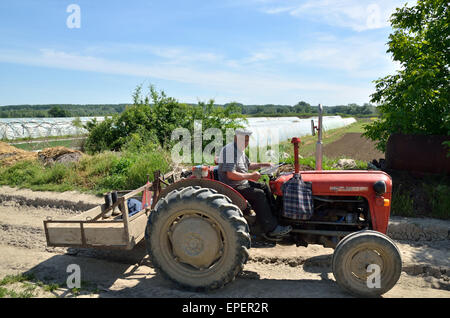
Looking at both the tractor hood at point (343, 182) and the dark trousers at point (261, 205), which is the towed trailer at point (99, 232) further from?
the tractor hood at point (343, 182)

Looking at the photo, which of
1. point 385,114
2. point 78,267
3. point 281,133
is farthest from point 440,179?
point 281,133

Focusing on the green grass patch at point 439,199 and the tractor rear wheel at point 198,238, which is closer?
the tractor rear wheel at point 198,238

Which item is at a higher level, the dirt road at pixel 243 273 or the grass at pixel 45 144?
the grass at pixel 45 144

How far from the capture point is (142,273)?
4.40m

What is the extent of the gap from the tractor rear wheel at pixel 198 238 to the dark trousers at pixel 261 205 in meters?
0.36

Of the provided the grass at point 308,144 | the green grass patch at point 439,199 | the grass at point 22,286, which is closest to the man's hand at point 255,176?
the grass at point 22,286

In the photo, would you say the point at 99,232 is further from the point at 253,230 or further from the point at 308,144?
the point at 308,144

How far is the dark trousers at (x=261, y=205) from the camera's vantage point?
404 cm

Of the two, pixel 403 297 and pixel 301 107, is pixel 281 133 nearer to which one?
pixel 403 297

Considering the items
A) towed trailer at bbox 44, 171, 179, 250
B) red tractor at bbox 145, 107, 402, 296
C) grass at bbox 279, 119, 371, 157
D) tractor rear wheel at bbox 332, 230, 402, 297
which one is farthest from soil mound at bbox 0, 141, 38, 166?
tractor rear wheel at bbox 332, 230, 402, 297

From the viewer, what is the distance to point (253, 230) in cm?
416

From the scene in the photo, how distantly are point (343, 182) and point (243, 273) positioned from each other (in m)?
1.73

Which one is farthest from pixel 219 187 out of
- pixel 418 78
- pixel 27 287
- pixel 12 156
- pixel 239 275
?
pixel 12 156
